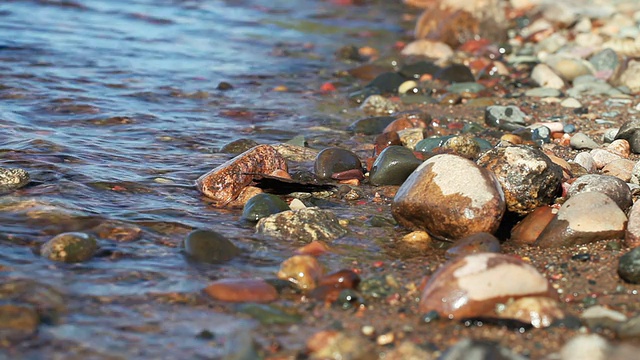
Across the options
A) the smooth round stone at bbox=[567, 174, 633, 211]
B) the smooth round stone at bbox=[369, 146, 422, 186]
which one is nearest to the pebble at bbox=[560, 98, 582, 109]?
the smooth round stone at bbox=[369, 146, 422, 186]

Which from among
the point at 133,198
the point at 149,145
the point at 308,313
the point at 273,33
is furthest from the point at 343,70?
the point at 308,313

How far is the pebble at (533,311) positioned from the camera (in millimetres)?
3281

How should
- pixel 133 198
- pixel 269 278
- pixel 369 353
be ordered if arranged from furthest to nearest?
pixel 133 198
pixel 269 278
pixel 369 353

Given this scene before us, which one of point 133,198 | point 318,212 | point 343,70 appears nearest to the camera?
point 318,212

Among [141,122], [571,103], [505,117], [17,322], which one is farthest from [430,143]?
[17,322]

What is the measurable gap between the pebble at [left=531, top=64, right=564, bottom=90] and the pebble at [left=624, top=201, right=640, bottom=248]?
3.82 m

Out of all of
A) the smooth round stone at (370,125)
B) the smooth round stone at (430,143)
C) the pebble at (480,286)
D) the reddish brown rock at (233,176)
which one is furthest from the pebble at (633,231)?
the smooth round stone at (370,125)

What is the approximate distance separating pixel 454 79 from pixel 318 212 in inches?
164

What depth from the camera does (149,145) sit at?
19.8 feet

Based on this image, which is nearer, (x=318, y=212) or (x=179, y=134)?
(x=318, y=212)

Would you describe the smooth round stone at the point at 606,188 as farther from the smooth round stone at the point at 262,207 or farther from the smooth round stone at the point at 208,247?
the smooth round stone at the point at 208,247

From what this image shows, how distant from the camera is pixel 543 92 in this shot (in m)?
7.55

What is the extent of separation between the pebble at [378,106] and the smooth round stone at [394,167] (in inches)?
81.2

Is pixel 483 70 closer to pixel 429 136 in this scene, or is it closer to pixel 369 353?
pixel 429 136
